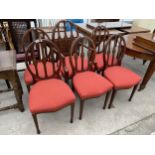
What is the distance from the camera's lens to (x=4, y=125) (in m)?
1.65

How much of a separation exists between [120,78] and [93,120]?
2.07 ft

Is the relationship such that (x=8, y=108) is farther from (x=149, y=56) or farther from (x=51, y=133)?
(x=149, y=56)

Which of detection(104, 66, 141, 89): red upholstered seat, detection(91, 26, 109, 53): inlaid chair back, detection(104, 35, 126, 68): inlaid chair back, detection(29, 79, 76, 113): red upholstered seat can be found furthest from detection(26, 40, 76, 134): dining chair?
detection(91, 26, 109, 53): inlaid chair back

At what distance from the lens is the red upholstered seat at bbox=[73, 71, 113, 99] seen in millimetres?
1546

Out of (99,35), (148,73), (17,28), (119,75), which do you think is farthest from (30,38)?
(148,73)

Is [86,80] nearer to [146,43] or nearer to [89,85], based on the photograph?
[89,85]

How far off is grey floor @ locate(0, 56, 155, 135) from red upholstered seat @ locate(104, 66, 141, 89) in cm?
41

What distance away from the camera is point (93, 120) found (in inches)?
69.3

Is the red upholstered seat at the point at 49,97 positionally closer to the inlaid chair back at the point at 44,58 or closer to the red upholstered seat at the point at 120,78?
the inlaid chair back at the point at 44,58

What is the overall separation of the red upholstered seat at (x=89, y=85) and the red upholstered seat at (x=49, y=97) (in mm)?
148

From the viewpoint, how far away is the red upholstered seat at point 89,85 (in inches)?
60.9

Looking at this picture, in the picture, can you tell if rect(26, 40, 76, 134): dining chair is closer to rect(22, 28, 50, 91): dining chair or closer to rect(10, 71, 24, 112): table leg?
rect(22, 28, 50, 91): dining chair

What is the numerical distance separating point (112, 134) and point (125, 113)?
411 millimetres
